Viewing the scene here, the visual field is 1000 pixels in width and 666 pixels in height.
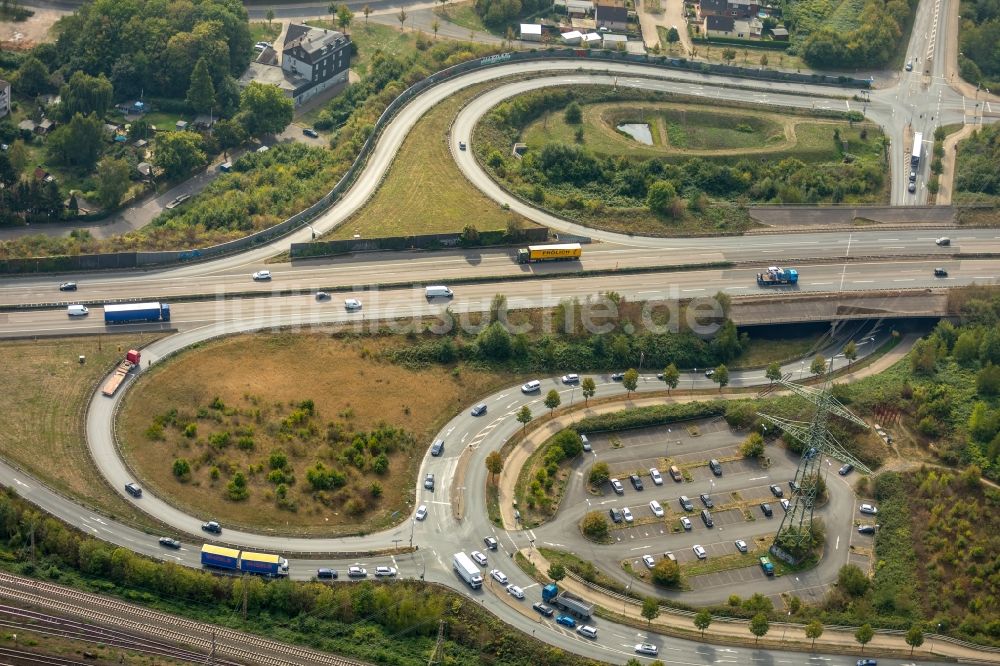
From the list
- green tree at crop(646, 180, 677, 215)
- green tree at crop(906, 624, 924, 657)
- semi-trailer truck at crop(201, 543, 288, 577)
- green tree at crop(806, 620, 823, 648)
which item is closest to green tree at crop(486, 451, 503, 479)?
semi-trailer truck at crop(201, 543, 288, 577)

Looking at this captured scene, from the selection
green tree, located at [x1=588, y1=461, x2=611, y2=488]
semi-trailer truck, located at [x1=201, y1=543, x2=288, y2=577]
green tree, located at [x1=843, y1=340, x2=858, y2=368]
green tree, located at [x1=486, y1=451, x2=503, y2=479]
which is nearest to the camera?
semi-trailer truck, located at [x1=201, y1=543, x2=288, y2=577]

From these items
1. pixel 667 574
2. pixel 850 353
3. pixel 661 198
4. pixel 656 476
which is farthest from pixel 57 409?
pixel 850 353

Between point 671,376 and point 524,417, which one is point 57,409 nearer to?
point 524,417

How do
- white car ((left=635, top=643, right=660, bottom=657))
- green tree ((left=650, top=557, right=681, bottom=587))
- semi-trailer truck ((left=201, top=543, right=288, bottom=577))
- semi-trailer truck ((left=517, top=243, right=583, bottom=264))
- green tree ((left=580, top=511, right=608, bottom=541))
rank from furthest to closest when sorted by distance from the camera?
1. semi-trailer truck ((left=517, top=243, right=583, bottom=264))
2. green tree ((left=580, top=511, right=608, bottom=541))
3. green tree ((left=650, top=557, right=681, bottom=587))
4. semi-trailer truck ((left=201, top=543, right=288, bottom=577))
5. white car ((left=635, top=643, right=660, bottom=657))

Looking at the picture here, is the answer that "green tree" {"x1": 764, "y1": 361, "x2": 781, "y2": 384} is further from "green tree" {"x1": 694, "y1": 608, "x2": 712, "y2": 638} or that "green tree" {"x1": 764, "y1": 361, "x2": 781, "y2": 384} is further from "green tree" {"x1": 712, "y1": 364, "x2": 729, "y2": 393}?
"green tree" {"x1": 694, "y1": 608, "x2": 712, "y2": 638}

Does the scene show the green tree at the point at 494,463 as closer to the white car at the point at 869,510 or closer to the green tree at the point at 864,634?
the green tree at the point at 864,634

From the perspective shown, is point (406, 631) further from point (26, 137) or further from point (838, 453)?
point (26, 137)

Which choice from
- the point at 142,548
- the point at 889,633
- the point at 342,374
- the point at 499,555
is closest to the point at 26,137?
the point at 342,374

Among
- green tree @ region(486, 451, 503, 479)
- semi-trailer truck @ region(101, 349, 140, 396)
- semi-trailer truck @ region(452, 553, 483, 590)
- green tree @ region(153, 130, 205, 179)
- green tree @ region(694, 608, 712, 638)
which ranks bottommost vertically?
green tree @ region(694, 608, 712, 638)
